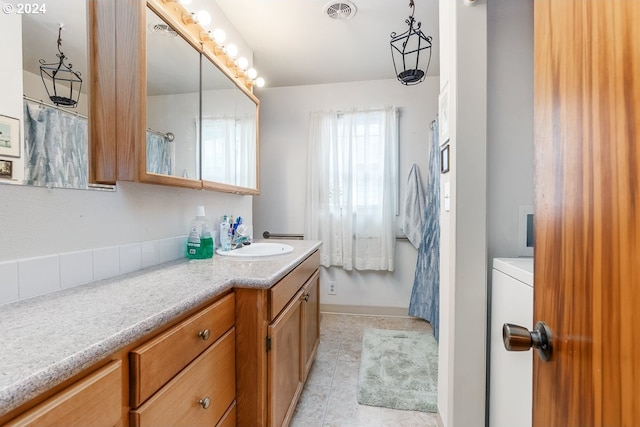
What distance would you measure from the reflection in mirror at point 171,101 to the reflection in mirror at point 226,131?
8 centimetres

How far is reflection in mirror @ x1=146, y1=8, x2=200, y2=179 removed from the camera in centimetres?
118

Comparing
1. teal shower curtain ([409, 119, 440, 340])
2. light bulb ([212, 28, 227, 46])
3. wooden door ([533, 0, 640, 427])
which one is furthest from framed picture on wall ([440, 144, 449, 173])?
light bulb ([212, 28, 227, 46])

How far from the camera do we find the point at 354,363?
2051 mm

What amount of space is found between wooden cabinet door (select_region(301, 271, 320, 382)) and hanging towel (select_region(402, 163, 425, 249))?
121cm

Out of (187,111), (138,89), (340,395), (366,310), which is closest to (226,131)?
(187,111)

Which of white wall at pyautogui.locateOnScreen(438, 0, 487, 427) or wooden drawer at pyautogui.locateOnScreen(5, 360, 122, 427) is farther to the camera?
white wall at pyautogui.locateOnScreen(438, 0, 487, 427)

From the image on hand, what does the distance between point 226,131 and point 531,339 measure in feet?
5.77

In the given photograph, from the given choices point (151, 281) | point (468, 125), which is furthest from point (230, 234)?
point (468, 125)

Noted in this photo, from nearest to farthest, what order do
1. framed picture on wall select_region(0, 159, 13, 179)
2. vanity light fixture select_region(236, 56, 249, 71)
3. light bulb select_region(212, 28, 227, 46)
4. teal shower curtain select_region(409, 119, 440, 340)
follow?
framed picture on wall select_region(0, 159, 13, 179)
light bulb select_region(212, 28, 227, 46)
vanity light fixture select_region(236, 56, 249, 71)
teal shower curtain select_region(409, 119, 440, 340)

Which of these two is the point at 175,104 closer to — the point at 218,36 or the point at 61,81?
the point at 61,81

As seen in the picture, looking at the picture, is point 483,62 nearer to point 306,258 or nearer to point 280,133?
point 306,258

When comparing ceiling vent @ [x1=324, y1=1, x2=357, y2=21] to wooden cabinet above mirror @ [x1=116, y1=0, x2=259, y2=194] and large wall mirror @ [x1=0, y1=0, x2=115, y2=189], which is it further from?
large wall mirror @ [x1=0, y1=0, x2=115, y2=189]

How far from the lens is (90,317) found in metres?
0.66

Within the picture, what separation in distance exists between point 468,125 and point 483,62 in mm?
243
